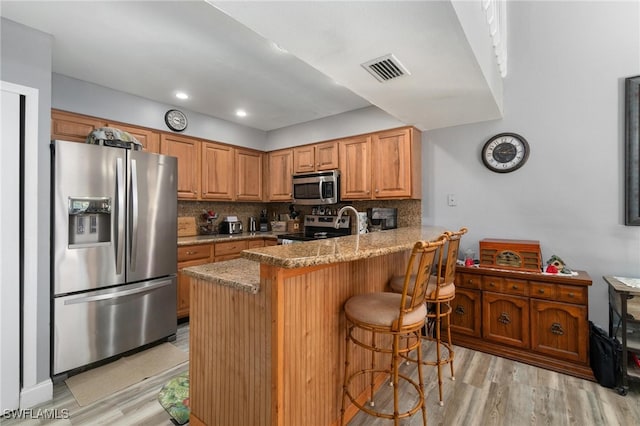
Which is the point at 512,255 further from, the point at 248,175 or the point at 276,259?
the point at 248,175

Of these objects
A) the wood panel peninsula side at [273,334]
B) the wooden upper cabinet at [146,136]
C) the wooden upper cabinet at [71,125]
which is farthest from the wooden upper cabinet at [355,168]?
the wooden upper cabinet at [71,125]

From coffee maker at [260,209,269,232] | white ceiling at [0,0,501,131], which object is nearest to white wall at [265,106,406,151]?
white ceiling at [0,0,501,131]

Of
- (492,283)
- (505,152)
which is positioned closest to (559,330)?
(492,283)

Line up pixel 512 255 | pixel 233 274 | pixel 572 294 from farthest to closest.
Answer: pixel 512 255 → pixel 572 294 → pixel 233 274

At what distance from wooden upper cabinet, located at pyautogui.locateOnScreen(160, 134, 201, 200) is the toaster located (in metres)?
0.67

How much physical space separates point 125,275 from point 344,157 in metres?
2.74

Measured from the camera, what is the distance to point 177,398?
2.03 metres

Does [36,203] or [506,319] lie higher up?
[36,203]

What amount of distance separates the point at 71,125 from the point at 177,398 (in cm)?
274

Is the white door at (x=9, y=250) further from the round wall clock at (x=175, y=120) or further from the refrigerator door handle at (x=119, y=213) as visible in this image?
the round wall clock at (x=175, y=120)

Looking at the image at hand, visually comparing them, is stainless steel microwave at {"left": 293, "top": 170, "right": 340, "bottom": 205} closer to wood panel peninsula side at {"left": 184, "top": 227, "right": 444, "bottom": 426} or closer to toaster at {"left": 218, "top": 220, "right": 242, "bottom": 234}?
toaster at {"left": 218, "top": 220, "right": 242, "bottom": 234}

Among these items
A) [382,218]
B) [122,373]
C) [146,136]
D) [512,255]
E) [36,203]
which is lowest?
[122,373]

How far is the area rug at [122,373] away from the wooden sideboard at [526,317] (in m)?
2.68

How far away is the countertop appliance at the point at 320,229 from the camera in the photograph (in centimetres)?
396
